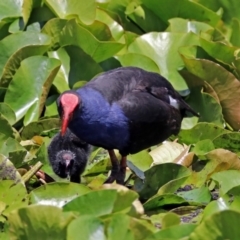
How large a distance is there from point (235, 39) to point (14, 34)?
1379mm

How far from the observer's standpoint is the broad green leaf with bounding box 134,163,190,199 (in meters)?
3.99

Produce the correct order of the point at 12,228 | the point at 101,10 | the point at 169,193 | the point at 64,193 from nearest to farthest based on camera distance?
the point at 12,228 → the point at 64,193 → the point at 169,193 → the point at 101,10

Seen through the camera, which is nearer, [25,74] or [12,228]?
[12,228]

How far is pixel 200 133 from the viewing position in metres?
4.51

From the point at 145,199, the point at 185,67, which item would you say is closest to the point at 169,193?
the point at 145,199

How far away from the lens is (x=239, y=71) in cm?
495

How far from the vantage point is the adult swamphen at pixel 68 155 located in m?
4.22

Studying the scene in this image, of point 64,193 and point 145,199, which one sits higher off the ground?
point 64,193

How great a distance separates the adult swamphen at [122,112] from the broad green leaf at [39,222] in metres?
0.68

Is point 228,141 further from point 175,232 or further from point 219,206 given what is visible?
point 175,232

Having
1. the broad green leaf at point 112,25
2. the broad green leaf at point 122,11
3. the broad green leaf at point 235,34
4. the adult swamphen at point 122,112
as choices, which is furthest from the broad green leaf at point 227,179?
the broad green leaf at point 122,11

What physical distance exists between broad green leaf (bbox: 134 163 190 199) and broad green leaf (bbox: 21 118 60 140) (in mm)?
700

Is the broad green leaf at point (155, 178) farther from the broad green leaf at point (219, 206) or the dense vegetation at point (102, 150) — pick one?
the broad green leaf at point (219, 206)

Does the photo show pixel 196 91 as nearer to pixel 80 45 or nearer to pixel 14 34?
pixel 80 45
